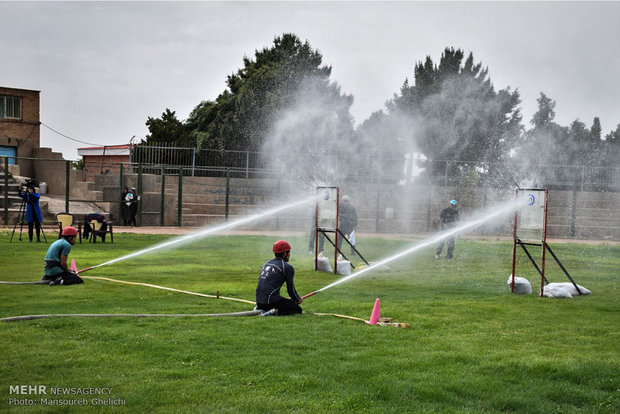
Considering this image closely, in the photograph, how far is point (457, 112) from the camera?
164 ft

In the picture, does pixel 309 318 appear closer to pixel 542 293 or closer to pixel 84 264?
pixel 542 293

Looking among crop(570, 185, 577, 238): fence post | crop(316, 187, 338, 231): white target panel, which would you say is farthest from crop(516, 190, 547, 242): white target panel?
crop(570, 185, 577, 238): fence post

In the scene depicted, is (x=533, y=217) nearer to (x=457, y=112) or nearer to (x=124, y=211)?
(x=124, y=211)

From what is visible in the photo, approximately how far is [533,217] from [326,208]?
5.54m

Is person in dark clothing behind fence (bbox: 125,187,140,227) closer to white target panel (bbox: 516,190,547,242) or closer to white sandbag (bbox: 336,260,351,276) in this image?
white sandbag (bbox: 336,260,351,276)

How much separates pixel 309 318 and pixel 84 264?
8.90 metres

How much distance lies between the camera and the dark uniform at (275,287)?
396 inches

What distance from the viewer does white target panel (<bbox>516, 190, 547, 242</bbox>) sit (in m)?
13.7

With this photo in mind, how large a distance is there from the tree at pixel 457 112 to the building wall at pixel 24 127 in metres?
28.0

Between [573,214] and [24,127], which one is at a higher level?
[24,127]

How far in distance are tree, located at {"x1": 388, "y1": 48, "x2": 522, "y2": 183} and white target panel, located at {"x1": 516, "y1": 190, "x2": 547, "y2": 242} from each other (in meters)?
34.5

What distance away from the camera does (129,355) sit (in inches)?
294

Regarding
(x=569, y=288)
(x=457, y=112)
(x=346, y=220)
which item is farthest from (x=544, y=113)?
(x=569, y=288)

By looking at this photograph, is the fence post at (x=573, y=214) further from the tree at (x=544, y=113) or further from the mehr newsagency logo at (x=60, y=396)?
the mehr newsagency logo at (x=60, y=396)
